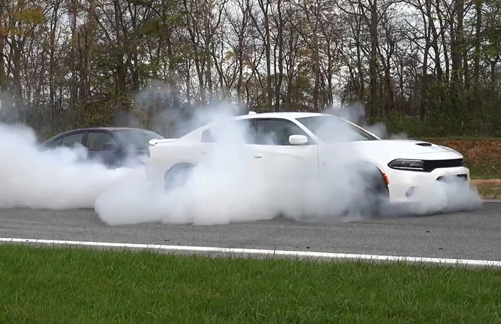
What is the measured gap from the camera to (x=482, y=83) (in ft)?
71.1

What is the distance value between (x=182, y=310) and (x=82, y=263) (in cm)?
185

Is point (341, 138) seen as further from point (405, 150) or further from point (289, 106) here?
point (289, 106)

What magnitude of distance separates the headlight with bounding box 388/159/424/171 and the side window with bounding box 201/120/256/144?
7.18 ft

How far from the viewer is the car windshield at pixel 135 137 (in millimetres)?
13750

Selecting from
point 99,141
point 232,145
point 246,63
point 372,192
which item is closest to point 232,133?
point 232,145

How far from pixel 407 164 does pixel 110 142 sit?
22.0 feet

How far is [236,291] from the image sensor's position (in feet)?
16.0

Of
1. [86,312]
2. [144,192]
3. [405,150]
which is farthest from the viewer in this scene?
[144,192]

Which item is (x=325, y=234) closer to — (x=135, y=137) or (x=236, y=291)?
(x=236, y=291)

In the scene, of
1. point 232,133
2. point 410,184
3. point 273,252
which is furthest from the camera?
point 232,133

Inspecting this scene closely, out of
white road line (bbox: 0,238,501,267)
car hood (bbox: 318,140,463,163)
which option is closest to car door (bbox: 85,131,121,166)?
white road line (bbox: 0,238,501,267)

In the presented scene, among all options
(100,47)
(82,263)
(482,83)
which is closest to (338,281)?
(82,263)

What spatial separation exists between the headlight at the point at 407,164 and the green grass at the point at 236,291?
3.64m

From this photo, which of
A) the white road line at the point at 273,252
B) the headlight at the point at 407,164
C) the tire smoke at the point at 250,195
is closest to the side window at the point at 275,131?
the tire smoke at the point at 250,195
